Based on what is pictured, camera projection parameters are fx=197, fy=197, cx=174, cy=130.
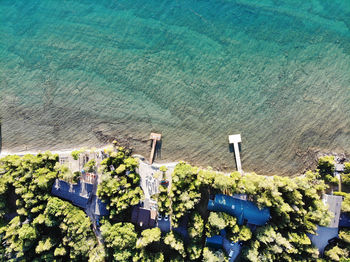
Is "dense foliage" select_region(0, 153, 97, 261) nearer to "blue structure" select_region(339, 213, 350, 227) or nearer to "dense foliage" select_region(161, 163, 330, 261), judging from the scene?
"dense foliage" select_region(161, 163, 330, 261)

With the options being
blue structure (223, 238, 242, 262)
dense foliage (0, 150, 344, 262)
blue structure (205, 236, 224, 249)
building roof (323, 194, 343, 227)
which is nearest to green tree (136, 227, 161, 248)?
dense foliage (0, 150, 344, 262)

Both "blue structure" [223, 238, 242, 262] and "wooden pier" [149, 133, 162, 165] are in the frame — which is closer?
"blue structure" [223, 238, 242, 262]

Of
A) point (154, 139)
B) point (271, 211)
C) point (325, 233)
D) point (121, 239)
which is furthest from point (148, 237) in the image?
point (325, 233)

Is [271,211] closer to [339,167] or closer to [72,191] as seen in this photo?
[339,167]

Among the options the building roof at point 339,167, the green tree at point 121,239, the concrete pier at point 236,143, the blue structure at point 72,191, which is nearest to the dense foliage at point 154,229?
the green tree at point 121,239

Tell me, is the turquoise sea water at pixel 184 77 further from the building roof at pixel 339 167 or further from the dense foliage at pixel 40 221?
the dense foliage at pixel 40 221

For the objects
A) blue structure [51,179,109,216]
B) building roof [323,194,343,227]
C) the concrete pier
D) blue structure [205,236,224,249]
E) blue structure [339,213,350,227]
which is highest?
the concrete pier
